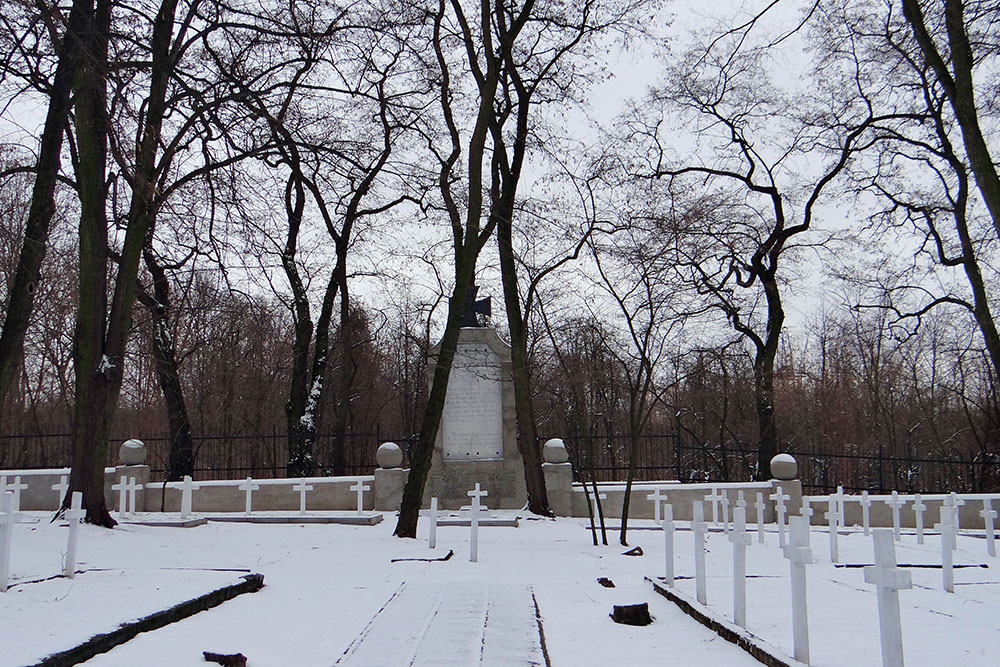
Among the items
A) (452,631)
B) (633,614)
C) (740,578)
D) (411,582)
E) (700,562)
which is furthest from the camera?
(411,582)

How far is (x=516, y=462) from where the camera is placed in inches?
782

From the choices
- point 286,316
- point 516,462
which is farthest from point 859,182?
point 286,316

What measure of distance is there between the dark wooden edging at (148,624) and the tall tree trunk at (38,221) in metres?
4.80

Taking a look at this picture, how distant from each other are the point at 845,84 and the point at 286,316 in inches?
822

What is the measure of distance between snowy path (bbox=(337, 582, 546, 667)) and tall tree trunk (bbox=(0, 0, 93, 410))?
6.12 m

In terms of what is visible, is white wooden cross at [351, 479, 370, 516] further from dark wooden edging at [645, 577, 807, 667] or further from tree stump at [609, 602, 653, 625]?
tree stump at [609, 602, 653, 625]

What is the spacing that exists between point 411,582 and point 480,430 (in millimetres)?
10726

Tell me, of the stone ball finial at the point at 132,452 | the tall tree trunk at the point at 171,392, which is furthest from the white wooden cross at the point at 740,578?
the tall tree trunk at the point at 171,392

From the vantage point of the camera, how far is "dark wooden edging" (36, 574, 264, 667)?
15.7 ft

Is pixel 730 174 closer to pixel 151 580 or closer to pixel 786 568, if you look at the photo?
pixel 786 568

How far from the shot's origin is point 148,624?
6.00m

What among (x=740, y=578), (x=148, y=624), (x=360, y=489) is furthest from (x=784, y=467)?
(x=148, y=624)

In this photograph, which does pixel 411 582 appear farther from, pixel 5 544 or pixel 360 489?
pixel 360 489

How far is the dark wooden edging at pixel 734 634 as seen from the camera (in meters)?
5.04
